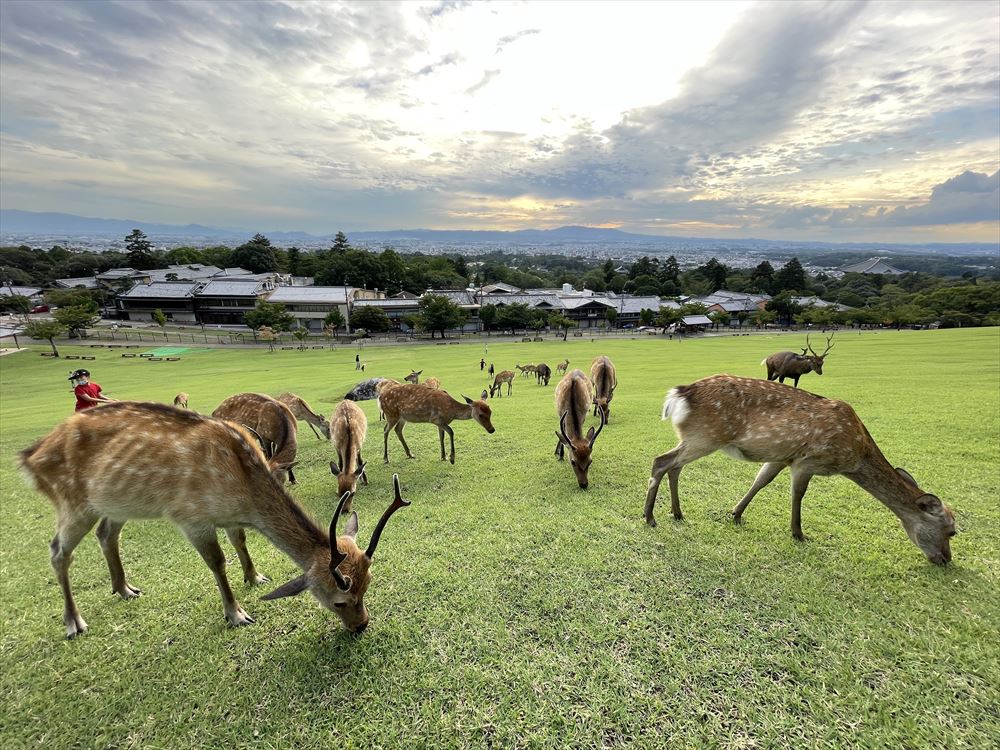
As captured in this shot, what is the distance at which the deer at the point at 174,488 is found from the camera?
388cm

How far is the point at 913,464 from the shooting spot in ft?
22.3

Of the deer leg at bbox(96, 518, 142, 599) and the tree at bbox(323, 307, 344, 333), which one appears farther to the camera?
the tree at bbox(323, 307, 344, 333)

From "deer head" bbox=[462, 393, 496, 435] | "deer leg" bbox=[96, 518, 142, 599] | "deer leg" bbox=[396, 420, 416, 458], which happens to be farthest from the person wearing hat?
"deer head" bbox=[462, 393, 496, 435]

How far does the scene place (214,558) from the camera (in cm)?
399

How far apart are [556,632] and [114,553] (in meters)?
4.67

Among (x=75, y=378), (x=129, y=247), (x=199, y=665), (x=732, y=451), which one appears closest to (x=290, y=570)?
(x=199, y=665)

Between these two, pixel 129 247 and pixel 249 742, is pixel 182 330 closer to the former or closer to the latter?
pixel 129 247

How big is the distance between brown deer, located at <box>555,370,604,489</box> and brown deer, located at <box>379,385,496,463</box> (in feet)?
5.64

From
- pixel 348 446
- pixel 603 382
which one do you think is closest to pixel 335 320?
pixel 603 382

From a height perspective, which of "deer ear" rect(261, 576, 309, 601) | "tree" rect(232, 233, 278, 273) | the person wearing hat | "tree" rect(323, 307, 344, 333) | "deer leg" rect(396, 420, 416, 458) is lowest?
"tree" rect(323, 307, 344, 333)

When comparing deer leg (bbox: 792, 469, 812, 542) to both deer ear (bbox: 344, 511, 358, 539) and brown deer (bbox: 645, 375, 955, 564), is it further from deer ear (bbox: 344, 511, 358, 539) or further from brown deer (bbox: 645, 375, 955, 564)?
deer ear (bbox: 344, 511, 358, 539)

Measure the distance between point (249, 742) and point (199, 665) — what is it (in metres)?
0.99

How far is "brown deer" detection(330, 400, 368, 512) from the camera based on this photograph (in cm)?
600

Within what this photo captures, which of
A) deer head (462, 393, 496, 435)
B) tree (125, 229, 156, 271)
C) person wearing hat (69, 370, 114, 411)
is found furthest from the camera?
tree (125, 229, 156, 271)
